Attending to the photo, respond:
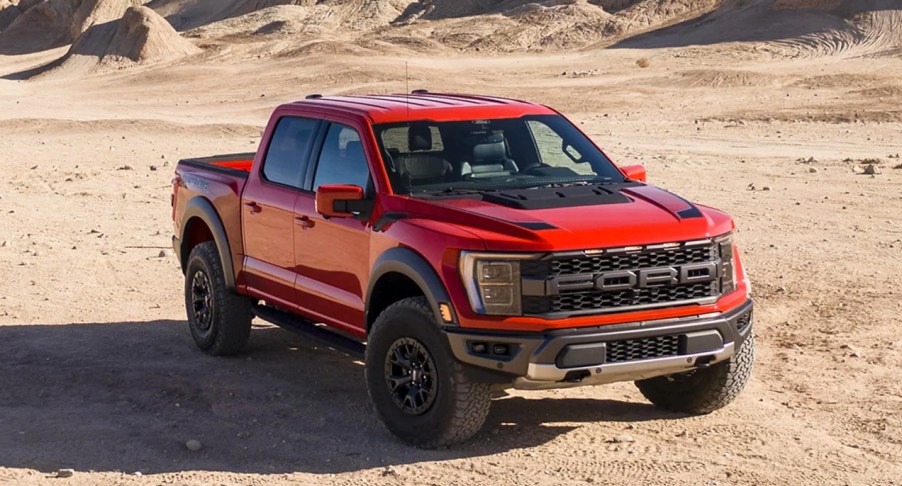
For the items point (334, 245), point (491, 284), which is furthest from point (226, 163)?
point (491, 284)

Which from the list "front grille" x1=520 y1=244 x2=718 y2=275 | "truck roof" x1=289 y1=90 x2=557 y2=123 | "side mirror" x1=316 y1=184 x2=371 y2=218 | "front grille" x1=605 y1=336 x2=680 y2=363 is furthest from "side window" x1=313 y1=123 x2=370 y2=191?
"front grille" x1=605 y1=336 x2=680 y2=363

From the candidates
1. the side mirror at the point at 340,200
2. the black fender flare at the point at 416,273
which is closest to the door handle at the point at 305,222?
the side mirror at the point at 340,200

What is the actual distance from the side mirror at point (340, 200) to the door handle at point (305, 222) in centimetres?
57

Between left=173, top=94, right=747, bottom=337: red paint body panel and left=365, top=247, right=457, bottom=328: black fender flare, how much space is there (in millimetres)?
37

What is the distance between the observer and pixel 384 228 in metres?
7.70

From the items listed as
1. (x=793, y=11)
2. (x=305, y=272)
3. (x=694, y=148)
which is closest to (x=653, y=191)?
(x=305, y=272)

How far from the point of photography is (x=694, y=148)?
24.8 metres

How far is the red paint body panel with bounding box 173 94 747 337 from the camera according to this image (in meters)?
7.09

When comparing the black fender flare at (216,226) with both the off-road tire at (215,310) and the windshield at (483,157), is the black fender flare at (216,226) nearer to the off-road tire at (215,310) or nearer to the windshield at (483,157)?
the off-road tire at (215,310)

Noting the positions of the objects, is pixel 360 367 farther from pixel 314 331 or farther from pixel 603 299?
pixel 603 299

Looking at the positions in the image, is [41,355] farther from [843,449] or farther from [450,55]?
[450,55]

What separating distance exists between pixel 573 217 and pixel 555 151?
127 centimetres

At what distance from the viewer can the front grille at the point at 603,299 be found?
7.04m

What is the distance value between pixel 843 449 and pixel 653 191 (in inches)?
66.1
